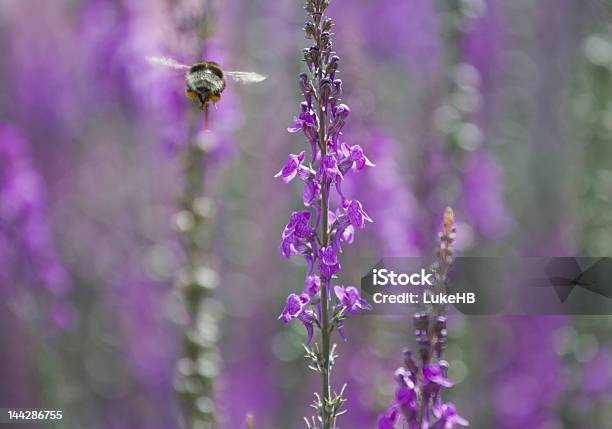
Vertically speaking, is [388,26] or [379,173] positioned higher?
[388,26]

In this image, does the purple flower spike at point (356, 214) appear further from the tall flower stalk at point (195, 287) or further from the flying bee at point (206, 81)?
the tall flower stalk at point (195, 287)

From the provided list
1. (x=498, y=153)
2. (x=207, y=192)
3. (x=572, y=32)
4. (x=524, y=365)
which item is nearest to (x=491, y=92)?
(x=498, y=153)

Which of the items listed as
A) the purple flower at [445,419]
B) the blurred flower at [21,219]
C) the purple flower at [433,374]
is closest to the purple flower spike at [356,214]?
the purple flower at [433,374]

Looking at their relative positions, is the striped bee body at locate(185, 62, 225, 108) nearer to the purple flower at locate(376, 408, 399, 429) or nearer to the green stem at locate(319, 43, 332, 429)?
the green stem at locate(319, 43, 332, 429)

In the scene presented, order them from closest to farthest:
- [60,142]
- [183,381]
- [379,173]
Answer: [183,381] → [379,173] → [60,142]

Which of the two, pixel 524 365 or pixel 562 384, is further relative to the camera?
pixel 524 365

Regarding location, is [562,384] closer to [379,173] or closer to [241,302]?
[379,173]
